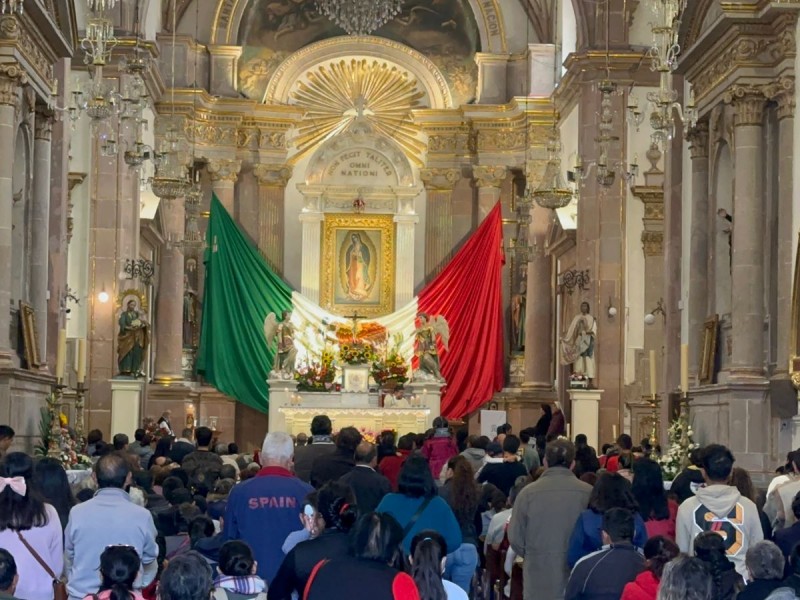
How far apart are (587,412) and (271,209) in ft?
35.1

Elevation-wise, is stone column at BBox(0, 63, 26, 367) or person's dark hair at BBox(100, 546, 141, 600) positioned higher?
stone column at BBox(0, 63, 26, 367)

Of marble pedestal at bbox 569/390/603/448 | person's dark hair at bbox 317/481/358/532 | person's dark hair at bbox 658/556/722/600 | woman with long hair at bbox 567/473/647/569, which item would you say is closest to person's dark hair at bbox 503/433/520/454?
woman with long hair at bbox 567/473/647/569

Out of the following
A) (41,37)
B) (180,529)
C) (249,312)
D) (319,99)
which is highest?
(319,99)

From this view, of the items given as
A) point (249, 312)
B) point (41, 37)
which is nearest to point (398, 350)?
point (249, 312)

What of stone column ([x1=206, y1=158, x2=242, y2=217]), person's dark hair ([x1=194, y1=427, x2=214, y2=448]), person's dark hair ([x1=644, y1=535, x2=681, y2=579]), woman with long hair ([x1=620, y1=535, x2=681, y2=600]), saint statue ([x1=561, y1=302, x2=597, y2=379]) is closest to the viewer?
woman with long hair ([x1=620, y1=535, x2=681, y2=600])

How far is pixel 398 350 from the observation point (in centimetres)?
3431

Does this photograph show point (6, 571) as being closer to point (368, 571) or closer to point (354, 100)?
point (368, 571)

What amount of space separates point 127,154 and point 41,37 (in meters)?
3.06

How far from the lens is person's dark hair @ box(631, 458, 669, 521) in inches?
407

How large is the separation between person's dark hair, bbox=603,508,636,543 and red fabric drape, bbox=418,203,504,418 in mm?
25761

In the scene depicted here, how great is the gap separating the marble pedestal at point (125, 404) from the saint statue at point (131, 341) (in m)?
0.32

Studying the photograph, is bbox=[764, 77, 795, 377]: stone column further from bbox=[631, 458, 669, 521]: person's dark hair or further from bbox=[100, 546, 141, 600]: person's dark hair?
bbox=[100, 546, 141, 600]: person's dark hair

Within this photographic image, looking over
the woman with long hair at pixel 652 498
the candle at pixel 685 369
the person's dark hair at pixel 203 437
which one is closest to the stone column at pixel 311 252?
the candle at pixel 685 369

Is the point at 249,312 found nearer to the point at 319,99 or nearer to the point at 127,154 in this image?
the point at 319,99
